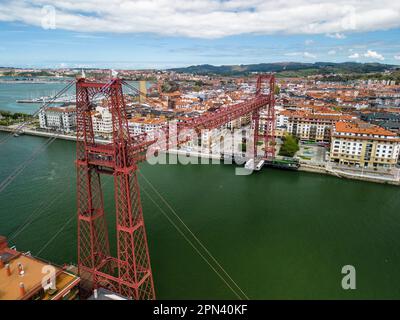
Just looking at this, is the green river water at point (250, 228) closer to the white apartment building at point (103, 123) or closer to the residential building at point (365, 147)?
the residential building at point (365, 147)

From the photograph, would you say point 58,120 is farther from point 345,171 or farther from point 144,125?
point 345,171

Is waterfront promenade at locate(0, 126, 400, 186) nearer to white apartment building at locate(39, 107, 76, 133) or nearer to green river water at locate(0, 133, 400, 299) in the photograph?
green river water at locate(0, 133, 400, 299)

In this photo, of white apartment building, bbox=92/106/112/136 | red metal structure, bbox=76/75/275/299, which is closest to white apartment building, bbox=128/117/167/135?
white apartment building, bbox=92/106/112/136

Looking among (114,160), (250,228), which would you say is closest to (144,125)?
(250,228)

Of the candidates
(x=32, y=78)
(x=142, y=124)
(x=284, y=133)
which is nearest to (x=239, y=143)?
(x=284, y=133)

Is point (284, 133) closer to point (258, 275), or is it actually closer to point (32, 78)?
point (258, 275)

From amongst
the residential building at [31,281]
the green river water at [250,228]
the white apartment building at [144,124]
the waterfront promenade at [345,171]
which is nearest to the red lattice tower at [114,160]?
the residential building at [31,281]
